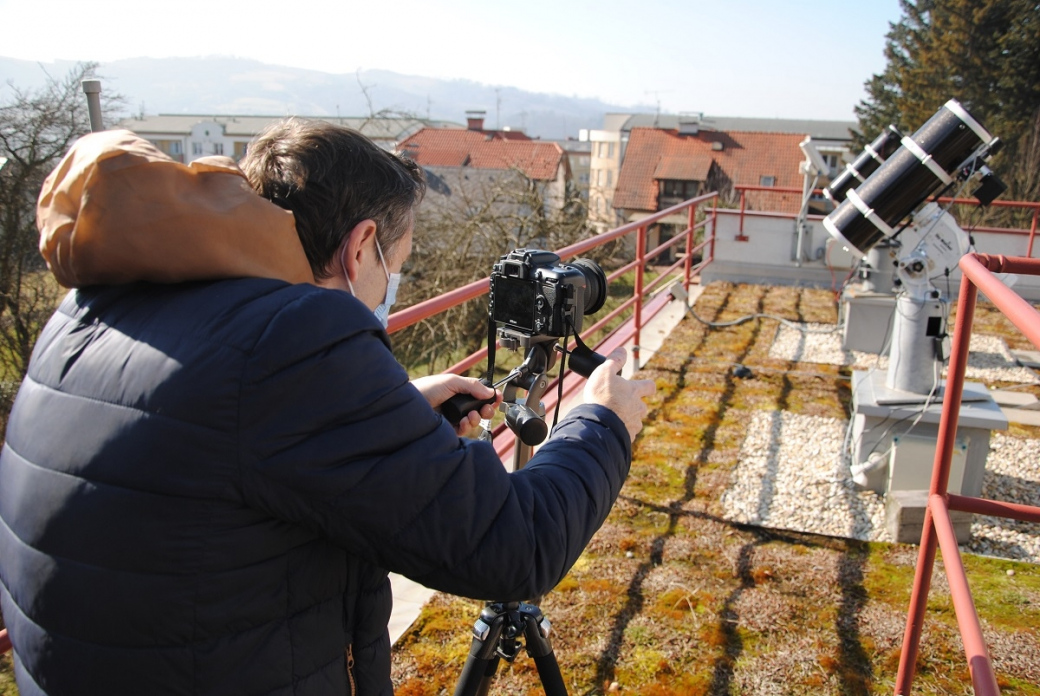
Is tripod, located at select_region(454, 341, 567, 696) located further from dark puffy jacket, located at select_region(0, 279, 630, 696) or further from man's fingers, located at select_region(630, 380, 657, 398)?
dark puffy jacket, located at select_region(0, 279, 630, 696)

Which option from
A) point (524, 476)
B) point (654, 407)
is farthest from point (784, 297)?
point (524, 476)

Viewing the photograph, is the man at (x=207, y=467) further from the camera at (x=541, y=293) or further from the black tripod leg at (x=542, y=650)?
the black tripod leg at (x=542, y=650)

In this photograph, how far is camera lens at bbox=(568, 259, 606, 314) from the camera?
1.65 m

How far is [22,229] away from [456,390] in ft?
37.4

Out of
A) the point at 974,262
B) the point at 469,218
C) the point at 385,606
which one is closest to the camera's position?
the point at 385,606

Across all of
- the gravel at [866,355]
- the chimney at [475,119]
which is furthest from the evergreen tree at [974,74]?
the chimney at [475,119]

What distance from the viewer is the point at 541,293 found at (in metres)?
1.54

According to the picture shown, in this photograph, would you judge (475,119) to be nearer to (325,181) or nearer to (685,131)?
(685,131)

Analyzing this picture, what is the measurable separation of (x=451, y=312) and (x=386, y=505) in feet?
38.9

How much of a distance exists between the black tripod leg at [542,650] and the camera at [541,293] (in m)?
0.63

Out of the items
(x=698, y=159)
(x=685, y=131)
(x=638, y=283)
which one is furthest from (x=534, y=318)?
(x=685, y=131)

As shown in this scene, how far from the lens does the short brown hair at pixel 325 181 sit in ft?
3.73

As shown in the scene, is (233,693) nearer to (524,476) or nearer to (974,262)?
(524,476)

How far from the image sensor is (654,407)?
15.6 feet
